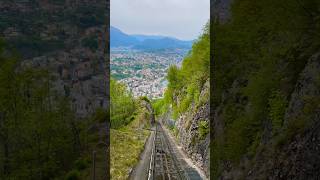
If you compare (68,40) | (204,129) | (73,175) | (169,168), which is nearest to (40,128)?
(73,175)

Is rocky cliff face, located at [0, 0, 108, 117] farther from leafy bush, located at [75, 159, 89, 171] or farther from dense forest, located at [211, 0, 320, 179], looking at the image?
dense forest, located at [211, 0, 320, 179]

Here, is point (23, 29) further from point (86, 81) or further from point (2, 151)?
point (2, 151)

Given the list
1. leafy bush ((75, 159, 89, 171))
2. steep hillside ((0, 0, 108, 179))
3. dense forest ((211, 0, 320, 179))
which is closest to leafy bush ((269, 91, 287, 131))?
dense forest ((211, 0, 320, 179))

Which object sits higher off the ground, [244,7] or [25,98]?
[244,7]

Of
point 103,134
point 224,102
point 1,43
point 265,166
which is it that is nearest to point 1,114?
point 1,43

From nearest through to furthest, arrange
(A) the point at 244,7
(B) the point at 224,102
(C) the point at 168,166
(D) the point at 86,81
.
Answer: (A) the point at 244,7 → (B) the point at 224,102 → (C) the point at 168,166 → (D) the point at 86,81

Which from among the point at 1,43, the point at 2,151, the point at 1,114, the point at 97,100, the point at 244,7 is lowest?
the point at 97,100

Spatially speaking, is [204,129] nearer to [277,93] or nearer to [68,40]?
[277,93]

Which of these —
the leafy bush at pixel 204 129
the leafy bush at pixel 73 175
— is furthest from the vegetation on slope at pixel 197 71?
the leafy bush at pixel 73 175
